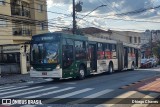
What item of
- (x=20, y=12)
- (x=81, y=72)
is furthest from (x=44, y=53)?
(x=20, y=12)

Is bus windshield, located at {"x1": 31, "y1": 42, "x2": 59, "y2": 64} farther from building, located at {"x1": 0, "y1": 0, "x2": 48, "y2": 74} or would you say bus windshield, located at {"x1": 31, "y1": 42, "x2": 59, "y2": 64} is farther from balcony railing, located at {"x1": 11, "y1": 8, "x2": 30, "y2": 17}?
balcony railing, located at {"x1": 11, "y1": 8, "x2": 30, "y2": 17}

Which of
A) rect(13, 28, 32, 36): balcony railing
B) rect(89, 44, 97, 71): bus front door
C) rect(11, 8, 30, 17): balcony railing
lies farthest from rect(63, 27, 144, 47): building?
rect(89, 44, 97, 71): bus front door

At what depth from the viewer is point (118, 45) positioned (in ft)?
101

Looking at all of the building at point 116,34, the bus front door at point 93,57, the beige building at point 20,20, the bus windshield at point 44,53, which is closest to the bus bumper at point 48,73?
the bus windshield at point 44,53

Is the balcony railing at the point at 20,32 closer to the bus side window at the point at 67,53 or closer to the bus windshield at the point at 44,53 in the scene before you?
the bus windshield at the point at 44,53

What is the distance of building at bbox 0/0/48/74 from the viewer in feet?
114

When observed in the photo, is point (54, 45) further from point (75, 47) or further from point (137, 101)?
point (137, 101)

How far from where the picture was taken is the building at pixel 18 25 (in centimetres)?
3462

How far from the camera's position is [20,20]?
4775 cm

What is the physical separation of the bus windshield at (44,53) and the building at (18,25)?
1300cm

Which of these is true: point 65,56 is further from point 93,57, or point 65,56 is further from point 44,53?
point 93,57

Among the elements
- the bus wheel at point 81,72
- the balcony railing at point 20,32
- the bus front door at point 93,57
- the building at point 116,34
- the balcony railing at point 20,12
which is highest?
the balcony railing at point 20,12

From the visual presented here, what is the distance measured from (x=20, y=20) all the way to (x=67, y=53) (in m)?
A: 28.6

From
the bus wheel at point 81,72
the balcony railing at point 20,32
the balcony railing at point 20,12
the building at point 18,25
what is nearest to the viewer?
the bus wheel at point 81,72
